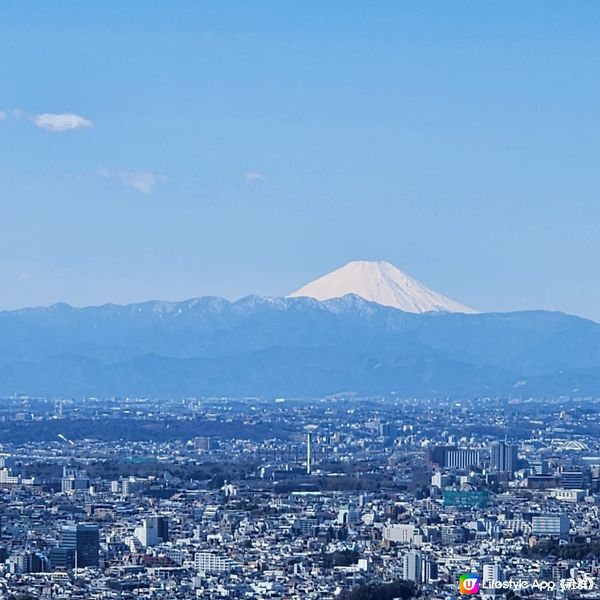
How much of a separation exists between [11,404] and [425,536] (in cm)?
8803

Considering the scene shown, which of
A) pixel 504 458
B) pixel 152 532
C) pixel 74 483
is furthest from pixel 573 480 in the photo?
pixel 152 532

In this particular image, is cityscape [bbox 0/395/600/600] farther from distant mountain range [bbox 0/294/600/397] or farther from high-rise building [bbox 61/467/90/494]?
distant mountain range [bbox 0/294/600/397]

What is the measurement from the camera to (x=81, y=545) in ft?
117

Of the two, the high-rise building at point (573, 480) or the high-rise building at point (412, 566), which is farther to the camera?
the high-rise building at point (573, 480)

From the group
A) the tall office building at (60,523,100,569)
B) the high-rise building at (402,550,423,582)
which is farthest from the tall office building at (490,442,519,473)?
the high-rise building at (402,550,423,582)

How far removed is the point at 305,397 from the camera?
154 meters

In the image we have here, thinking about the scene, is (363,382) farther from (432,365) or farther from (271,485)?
(271,485)

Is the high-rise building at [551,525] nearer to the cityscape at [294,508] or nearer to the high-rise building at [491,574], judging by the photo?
the cityscape at [294,508]

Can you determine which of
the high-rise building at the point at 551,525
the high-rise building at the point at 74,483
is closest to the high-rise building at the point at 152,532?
the high-rise building at the point at 551,525

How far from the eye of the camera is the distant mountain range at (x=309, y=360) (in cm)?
16362
